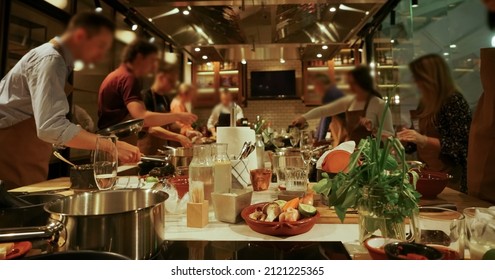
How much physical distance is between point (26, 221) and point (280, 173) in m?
0.53

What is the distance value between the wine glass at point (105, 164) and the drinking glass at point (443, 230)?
56 centimetres

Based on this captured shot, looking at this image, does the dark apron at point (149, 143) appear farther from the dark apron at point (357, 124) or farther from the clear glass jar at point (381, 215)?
the clear glass jar at point (381, 215)

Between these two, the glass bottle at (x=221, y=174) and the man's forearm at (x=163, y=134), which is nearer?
the glass bottle at (x=221, y=174)

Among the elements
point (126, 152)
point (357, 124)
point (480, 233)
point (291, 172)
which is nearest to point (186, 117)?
point (126, 152)

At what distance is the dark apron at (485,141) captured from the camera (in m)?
0.73

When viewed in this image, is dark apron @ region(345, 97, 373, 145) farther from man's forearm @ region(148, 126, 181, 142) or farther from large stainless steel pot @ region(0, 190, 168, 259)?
man's forearm @ region(148, 126, 181, 142)

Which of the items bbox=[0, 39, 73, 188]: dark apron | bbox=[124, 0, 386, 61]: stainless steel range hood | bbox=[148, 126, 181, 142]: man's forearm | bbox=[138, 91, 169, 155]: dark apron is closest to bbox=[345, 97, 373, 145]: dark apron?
bbox=[124, 0, 386, 61]: stainless steel range hood

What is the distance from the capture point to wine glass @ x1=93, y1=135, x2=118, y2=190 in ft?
1.93

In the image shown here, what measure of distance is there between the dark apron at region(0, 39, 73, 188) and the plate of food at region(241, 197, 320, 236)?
2.58 ft

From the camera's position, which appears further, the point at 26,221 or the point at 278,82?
the point at 278,82

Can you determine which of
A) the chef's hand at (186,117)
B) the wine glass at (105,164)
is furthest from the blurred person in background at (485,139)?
the wine glass at (105,164)
